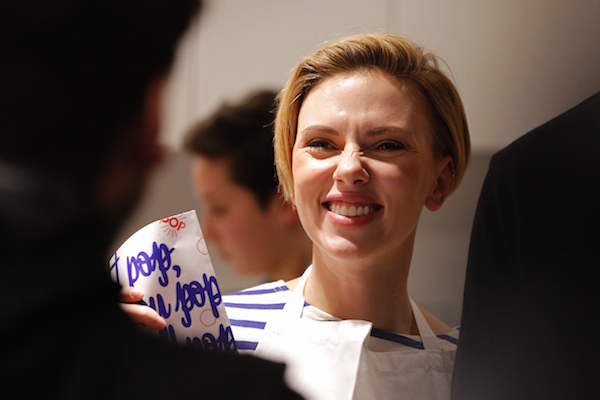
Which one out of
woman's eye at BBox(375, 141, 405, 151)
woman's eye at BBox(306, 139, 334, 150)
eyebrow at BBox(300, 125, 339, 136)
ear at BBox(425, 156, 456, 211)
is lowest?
ear at BBox(425, 156, 456, 211)

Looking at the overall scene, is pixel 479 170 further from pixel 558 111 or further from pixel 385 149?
pixel 385 149

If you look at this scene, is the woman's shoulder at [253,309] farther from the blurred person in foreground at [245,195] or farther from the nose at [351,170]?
the nose at [351,170]

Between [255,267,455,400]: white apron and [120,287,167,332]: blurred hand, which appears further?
[255,267,455,400]: white apron

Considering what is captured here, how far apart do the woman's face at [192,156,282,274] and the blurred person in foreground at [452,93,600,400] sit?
0.97ft

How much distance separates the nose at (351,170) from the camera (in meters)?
0.75

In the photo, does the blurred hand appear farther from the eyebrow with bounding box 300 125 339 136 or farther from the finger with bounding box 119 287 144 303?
the eyebrow with bounding box 300 125 339 136

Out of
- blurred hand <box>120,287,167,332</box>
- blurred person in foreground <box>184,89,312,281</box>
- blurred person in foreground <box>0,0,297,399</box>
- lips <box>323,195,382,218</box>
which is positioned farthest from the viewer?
blurred person in foreground <box>184,89,312,281</box>

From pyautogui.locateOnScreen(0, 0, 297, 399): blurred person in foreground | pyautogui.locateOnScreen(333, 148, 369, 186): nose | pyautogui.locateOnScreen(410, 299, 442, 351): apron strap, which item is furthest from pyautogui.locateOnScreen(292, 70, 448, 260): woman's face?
pyautogui.locateOnScreen(0, 0, 297, 399): blurred person in foreground

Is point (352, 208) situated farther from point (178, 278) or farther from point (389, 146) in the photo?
point (178, 278)

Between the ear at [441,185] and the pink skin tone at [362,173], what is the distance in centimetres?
1

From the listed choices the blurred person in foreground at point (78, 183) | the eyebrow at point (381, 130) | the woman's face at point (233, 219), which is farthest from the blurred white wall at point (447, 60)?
the blurred person in foreground at point (78, 183)

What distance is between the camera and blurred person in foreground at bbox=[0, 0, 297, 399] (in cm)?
31

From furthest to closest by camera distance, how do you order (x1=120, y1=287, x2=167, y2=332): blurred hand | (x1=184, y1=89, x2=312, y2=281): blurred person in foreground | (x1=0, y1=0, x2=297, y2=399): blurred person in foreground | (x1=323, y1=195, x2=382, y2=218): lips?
(x1=184, y1=89, x2=312, y2=281): blurred person in foreground < (x1=323, y1=195, x2=382, y2=218): lips < (x1=120, y1=287, x2=167, y2=332): blurred hand < (x1=0, y1=0, x2=297, y2=399): blurred person in foreground

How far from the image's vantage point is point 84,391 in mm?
310
